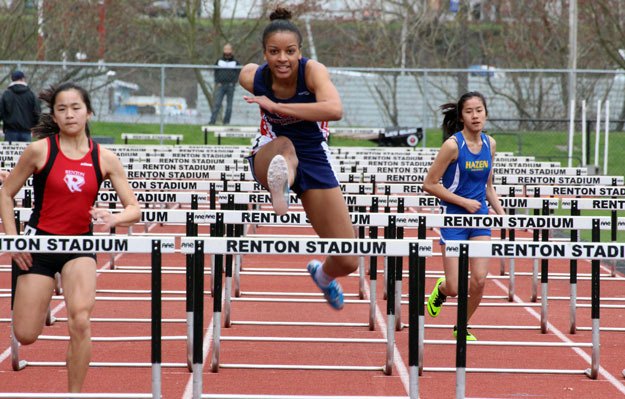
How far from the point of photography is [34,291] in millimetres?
5633

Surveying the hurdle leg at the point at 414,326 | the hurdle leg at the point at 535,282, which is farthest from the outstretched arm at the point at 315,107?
the hurdle leg at the point at 535,282

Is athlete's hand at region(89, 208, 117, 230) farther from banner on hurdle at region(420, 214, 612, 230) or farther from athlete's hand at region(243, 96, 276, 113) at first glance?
banner on hurdle at region(420, 214, 612, 230)

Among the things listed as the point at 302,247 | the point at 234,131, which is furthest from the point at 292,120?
the point at 234,131

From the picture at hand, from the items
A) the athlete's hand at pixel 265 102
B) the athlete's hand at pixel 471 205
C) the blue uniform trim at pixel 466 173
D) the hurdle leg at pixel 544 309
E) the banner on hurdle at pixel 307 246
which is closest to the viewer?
the banner on hurdle at pixel 307 246

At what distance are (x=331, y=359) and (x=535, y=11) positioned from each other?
92.2ft

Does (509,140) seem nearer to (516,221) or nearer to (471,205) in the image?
(471,205)

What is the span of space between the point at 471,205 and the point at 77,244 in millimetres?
3152

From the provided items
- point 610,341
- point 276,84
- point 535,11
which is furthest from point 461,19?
point 276,84

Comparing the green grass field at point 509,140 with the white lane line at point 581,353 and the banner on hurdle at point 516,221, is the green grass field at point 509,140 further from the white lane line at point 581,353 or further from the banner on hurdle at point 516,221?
the banner on hurdle at point 516,221

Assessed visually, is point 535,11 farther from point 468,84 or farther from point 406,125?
point 406,125

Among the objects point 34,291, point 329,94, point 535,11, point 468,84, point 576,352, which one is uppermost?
point 535,11

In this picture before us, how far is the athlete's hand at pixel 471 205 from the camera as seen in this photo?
24.8 feet

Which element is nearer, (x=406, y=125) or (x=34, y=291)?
(x=34, y=291)

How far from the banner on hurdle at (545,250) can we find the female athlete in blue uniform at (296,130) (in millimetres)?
807
